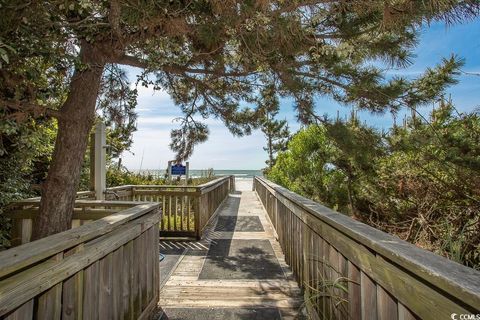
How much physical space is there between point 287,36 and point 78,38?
5.61 feet

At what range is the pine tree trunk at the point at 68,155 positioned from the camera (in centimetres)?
278

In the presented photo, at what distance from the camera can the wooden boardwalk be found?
298 centimetres

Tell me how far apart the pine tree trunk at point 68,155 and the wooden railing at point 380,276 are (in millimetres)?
1966

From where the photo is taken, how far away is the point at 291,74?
373 centimetres

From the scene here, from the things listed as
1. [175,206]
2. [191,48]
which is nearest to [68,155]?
[191,48]

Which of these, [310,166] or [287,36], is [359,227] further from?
[310,166]

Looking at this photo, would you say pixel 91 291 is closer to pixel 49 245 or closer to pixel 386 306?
pixel 49 245

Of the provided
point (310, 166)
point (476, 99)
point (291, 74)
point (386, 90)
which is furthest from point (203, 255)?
point (310, 166)

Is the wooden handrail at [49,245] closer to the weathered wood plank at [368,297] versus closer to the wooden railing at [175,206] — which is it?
the weathered wood plank at [368,297]

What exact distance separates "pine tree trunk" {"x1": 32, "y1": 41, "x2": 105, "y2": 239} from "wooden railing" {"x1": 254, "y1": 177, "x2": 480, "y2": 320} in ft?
6.45

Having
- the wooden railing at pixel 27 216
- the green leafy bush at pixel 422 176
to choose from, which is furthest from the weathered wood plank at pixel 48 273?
the green leafy bush at pixel 422 176

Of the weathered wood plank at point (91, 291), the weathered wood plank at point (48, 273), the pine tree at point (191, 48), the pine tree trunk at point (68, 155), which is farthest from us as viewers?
the pine tree trunk at point (68, 155)

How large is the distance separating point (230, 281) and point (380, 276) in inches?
103

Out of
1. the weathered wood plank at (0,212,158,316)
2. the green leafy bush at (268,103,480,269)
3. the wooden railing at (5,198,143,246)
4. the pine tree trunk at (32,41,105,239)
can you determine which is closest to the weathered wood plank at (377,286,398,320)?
the green leafy bush at (268,103,480,269)
